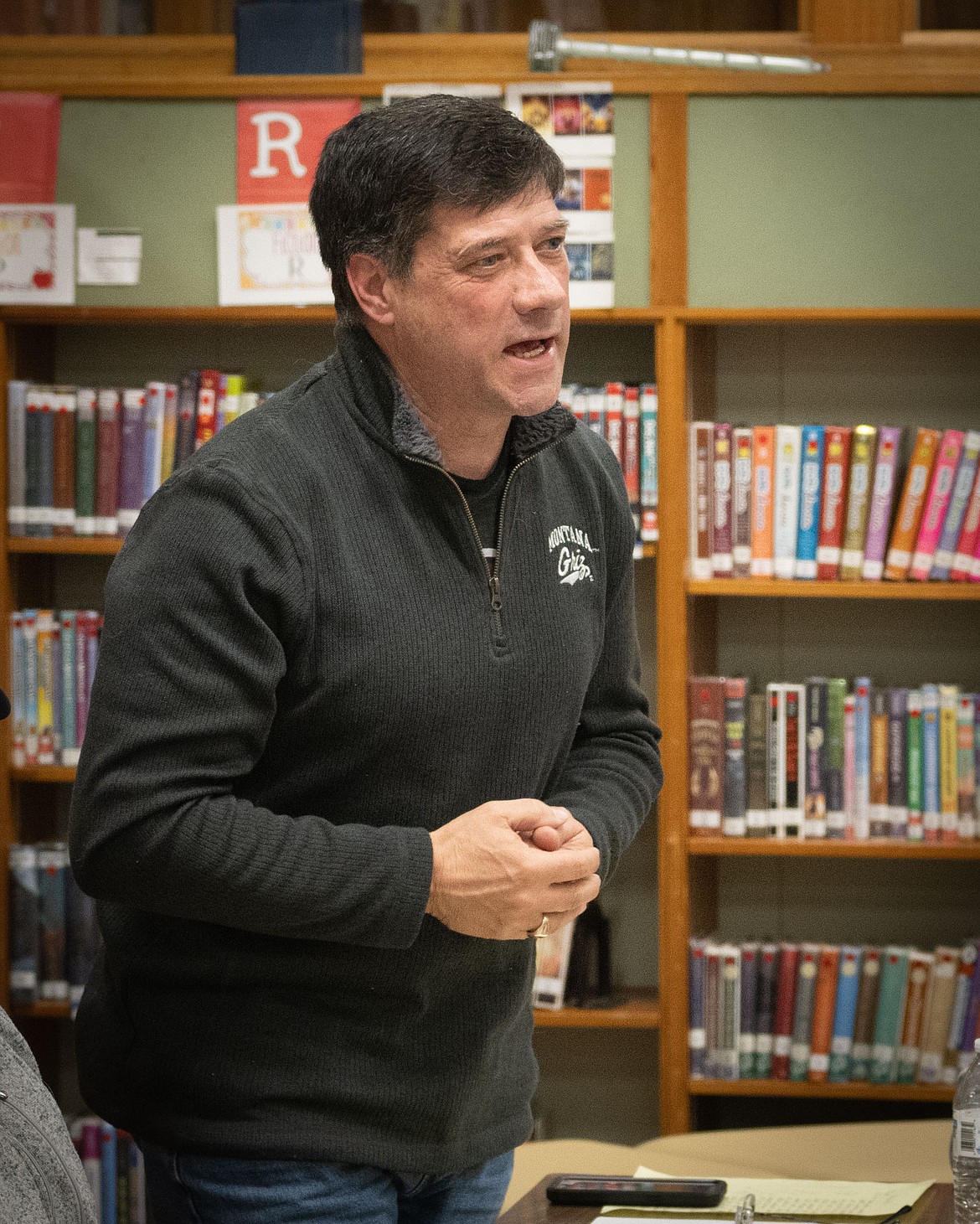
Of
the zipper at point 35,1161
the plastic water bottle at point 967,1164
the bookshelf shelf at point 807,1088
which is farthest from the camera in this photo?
the bookshelf shelf at point 807,1088

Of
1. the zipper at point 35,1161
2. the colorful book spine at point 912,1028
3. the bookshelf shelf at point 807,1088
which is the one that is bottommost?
the bookshelf shelf at point 807,1088

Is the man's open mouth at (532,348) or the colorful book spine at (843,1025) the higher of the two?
the man's open mouth at (532,348)

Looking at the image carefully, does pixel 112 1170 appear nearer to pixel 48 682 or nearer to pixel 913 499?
pixel 48 682

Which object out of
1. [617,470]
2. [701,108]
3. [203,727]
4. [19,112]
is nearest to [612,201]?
[701,108]

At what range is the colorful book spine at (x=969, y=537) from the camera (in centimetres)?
286

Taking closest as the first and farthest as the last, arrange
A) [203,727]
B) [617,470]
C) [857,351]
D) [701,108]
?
[203,727], [617,470], [701,108], [857,351]

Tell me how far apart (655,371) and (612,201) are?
1.16 feet

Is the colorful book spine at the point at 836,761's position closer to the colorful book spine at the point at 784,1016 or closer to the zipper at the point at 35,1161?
the colorful book spine at the point at 784,1016

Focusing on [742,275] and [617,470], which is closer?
[617,470]

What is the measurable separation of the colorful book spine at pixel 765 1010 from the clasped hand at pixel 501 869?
1.89 m

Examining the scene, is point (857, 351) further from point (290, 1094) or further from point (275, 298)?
point (290, 1094)

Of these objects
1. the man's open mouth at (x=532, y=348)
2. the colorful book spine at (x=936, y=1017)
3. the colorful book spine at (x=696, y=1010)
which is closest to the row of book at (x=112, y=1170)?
the colorful book spine at (x=696, y=1010)

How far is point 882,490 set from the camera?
2.88 m

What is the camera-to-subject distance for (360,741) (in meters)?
1.18
